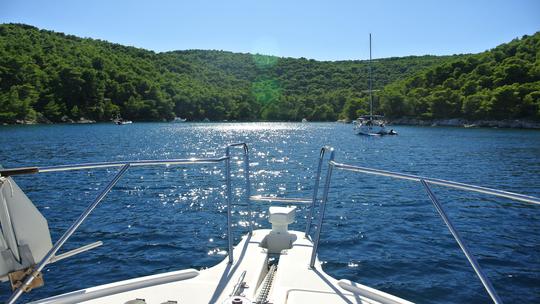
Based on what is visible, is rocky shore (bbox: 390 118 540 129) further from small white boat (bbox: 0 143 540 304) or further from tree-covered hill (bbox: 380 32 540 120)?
small white boat (bbox: 0 143 540 304)

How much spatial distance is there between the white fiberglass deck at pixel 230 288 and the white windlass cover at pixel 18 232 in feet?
1.31

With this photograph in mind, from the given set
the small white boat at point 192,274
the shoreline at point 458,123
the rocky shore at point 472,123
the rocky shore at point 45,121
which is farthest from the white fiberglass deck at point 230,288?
the rocky shore at point 45,121

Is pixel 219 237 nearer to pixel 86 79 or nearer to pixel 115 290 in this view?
pixel 115 290

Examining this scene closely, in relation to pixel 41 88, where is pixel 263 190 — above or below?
below

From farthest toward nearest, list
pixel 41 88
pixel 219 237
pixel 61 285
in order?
pixel 41 88 < pixel 219 237 < pixel 61 285

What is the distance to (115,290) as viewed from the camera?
129 inches

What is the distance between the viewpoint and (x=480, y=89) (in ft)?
354

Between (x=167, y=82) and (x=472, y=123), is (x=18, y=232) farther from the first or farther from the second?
(x=167, y=82)

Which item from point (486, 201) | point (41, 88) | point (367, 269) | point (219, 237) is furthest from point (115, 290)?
point (41, 88)

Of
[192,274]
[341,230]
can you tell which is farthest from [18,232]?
[341,230]

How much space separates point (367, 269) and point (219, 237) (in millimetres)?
4354

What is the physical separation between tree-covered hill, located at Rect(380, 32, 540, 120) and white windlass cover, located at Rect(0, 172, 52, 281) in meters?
104

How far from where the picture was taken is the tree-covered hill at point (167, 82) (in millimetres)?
111625

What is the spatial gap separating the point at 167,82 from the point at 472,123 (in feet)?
352
